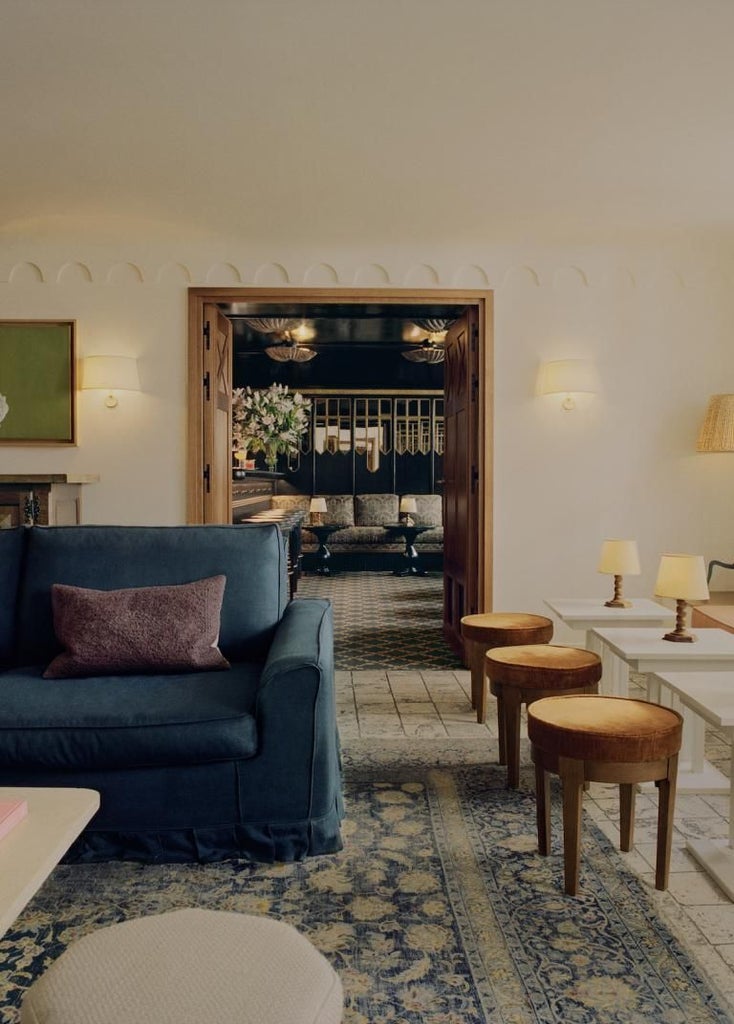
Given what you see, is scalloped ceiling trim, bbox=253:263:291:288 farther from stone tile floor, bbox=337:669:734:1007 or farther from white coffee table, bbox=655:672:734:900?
white coffee table, bbox=655:672:734:900

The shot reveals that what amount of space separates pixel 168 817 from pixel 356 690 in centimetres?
213

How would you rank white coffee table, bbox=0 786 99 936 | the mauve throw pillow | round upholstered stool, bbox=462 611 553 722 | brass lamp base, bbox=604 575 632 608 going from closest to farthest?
white coffee table, bbox=0 786 99 936 → the mauve throw pillow → round upholstered stool, bbox=462 611 553 722 → brass lamp base, bbox=604 575 632 608

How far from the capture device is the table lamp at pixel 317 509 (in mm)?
10648

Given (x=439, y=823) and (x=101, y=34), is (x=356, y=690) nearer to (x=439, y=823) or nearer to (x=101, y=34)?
(x=439, y=823)

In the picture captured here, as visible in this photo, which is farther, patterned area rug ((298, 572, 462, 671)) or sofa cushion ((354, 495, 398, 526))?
sofa cushion ((354, 495, 398, 526))

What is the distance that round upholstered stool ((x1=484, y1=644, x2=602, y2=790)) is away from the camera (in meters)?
2.96

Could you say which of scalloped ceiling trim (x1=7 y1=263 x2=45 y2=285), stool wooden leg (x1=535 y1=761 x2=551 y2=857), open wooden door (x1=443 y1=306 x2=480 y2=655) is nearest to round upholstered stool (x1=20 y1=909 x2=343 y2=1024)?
stool wooden leg (x1=535 y1=761 x2=551 y2=857)

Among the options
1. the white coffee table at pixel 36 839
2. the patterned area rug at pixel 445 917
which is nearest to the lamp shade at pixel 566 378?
the patterned area rug at pixel 445 917

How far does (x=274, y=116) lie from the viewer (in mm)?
3559

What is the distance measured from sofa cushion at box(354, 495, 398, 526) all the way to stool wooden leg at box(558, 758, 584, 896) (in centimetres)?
888

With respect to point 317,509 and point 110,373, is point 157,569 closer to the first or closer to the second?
point 110,373

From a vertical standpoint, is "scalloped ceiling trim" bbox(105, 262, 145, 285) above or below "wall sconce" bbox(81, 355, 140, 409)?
above

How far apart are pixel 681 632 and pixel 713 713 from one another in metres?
0.94

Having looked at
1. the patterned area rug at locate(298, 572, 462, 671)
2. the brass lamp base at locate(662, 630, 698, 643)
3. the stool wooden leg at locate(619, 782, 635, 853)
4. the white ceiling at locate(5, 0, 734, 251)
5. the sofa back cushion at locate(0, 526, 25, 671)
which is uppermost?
the white ceiling at locate(5, 0, 734, 251)
